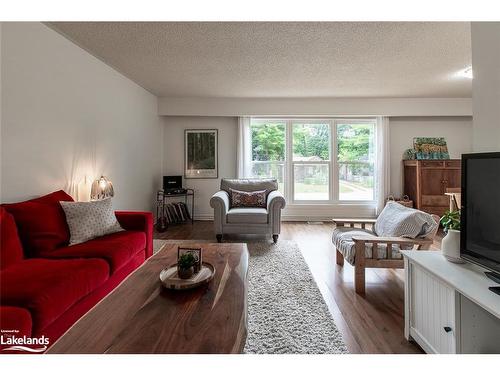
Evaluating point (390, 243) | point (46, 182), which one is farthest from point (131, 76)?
point (390, 243)

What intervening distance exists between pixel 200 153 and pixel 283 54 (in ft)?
9.19

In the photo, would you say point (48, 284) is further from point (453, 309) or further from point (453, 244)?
point (453, 244)

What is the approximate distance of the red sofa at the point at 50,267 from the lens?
1.21 meters

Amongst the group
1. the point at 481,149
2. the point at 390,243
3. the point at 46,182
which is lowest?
the point at 390,243

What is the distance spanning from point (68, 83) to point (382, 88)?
173 inches

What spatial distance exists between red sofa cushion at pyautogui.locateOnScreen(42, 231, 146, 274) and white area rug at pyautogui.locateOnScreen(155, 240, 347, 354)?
3.44 feet

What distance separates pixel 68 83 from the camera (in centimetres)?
262

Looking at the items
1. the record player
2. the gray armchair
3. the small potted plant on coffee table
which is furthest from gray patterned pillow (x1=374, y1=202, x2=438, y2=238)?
the record player

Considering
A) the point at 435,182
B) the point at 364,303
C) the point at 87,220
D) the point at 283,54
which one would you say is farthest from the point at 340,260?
the point at 435,182

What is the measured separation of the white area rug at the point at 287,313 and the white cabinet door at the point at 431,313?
0.45m

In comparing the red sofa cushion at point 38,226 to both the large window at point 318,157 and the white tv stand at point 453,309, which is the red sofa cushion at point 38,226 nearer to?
the white tv stand at point 453,309

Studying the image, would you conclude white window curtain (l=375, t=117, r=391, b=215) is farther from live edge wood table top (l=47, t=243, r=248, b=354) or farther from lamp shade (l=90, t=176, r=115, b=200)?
lamp shade (l=90, t=176, r=115, b=200)

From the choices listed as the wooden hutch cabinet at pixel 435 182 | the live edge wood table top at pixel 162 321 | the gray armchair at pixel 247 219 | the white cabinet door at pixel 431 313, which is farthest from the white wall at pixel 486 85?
the wooden hutch cabinet at pixel 435 182

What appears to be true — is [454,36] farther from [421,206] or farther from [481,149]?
[421,206]
